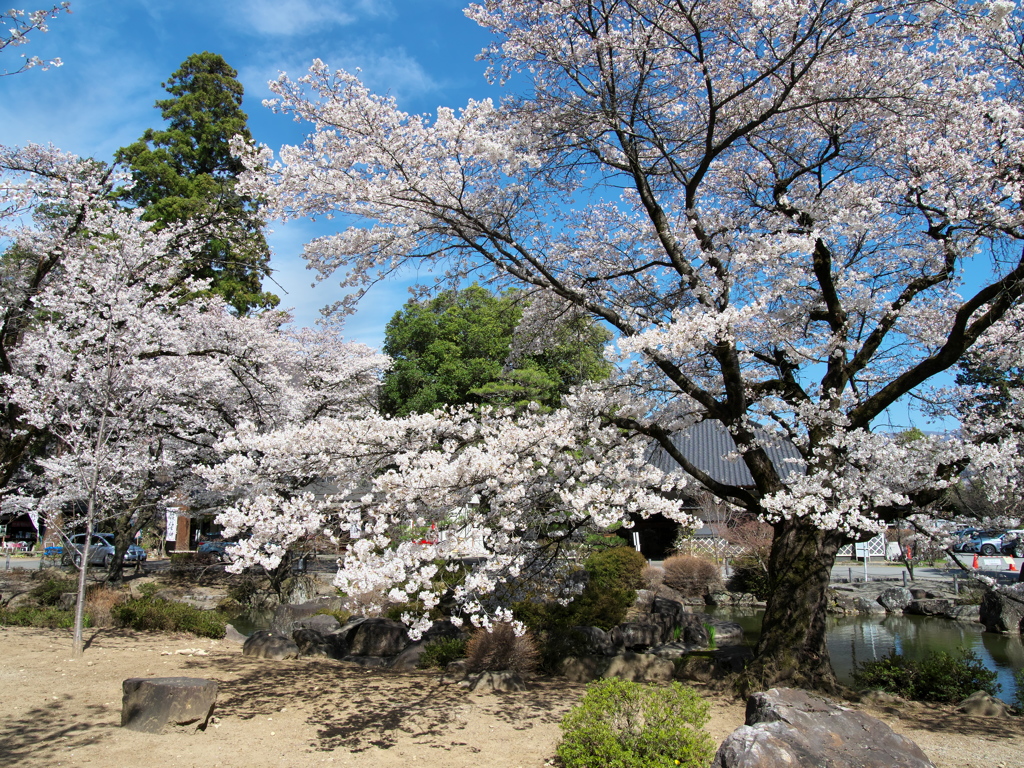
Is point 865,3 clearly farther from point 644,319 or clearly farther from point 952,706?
point 952,706

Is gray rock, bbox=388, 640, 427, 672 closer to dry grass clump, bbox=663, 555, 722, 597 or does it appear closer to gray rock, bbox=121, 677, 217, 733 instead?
gray rock, bbox=121, 677, 217, 733

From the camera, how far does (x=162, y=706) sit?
518 cm

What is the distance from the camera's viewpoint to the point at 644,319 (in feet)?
23.2

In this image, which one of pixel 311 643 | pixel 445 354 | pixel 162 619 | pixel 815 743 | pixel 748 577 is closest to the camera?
pixel 815 743

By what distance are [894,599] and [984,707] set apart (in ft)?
34.2

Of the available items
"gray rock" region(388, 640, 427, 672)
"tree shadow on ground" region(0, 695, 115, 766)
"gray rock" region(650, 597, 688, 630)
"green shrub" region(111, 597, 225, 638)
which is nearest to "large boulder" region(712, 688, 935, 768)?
"tree shadow on ground" region(0, 695, 115, 766)

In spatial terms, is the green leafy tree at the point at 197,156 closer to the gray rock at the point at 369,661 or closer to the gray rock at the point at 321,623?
the gray rock at the point at 321,623

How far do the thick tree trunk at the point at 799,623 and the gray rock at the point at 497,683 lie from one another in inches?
97.6

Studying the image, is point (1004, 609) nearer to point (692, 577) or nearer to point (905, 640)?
point (905, 640)

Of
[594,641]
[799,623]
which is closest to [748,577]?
[594,641]

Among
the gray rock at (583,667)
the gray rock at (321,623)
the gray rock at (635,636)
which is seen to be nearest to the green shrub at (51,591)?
the gray rock at (321,623)

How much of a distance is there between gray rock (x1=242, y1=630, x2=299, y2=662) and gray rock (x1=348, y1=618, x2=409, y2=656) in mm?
1188

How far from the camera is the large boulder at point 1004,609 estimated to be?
12.7 metres

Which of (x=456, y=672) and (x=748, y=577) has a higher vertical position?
(x=456, y=672)
